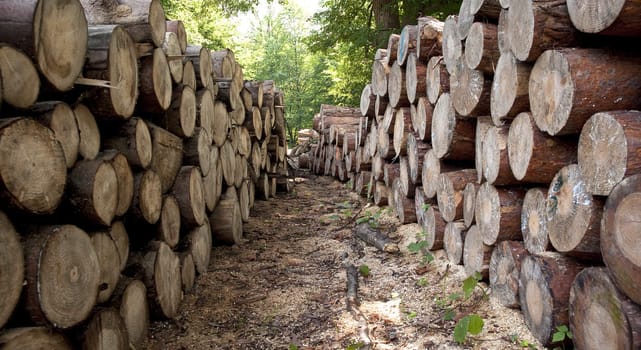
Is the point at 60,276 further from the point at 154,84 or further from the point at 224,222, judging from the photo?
the point at 224,222

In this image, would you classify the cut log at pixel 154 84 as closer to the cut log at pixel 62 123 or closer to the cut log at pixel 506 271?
the cut log at pixel 62 123

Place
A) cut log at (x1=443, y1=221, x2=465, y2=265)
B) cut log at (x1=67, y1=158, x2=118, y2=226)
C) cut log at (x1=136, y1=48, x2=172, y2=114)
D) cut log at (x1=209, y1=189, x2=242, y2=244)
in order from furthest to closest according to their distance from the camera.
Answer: cut log at (x1=209, y1=189, x2=242, y2=244), cut log at (x1=443, y1=221, x2=465, y2=265), cut log at (x1=136, y1=48, x2=172, y2=114), cut log at (x1=67, y1=158, x2=118, y2=226)

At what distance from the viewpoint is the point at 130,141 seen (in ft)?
9.59

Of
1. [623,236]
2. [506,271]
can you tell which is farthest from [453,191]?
[623,236]

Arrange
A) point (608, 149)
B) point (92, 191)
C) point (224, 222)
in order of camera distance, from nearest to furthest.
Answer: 1. point (608, 149)
2. point (92, 191)
3. point (224, 222)

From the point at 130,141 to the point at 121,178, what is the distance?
305 millimetres

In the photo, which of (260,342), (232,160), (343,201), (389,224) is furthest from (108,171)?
(343,201)

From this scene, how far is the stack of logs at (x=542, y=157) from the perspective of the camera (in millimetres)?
1965

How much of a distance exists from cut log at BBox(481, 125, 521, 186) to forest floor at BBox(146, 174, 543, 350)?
2.69ft

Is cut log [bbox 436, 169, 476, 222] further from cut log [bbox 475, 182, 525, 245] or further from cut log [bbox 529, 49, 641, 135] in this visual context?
cut log [bbox 529, 49, 641, 135]

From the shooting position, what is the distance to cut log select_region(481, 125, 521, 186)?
3.02 m

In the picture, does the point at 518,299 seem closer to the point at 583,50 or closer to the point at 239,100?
the point at 583,50

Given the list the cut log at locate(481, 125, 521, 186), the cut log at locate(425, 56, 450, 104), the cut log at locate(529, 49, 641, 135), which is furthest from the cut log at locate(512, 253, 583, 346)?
the cut log at locate(425, 56, 450, 104)

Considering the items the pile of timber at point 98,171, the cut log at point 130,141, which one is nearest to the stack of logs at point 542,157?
the pile of timber at point 98,171
